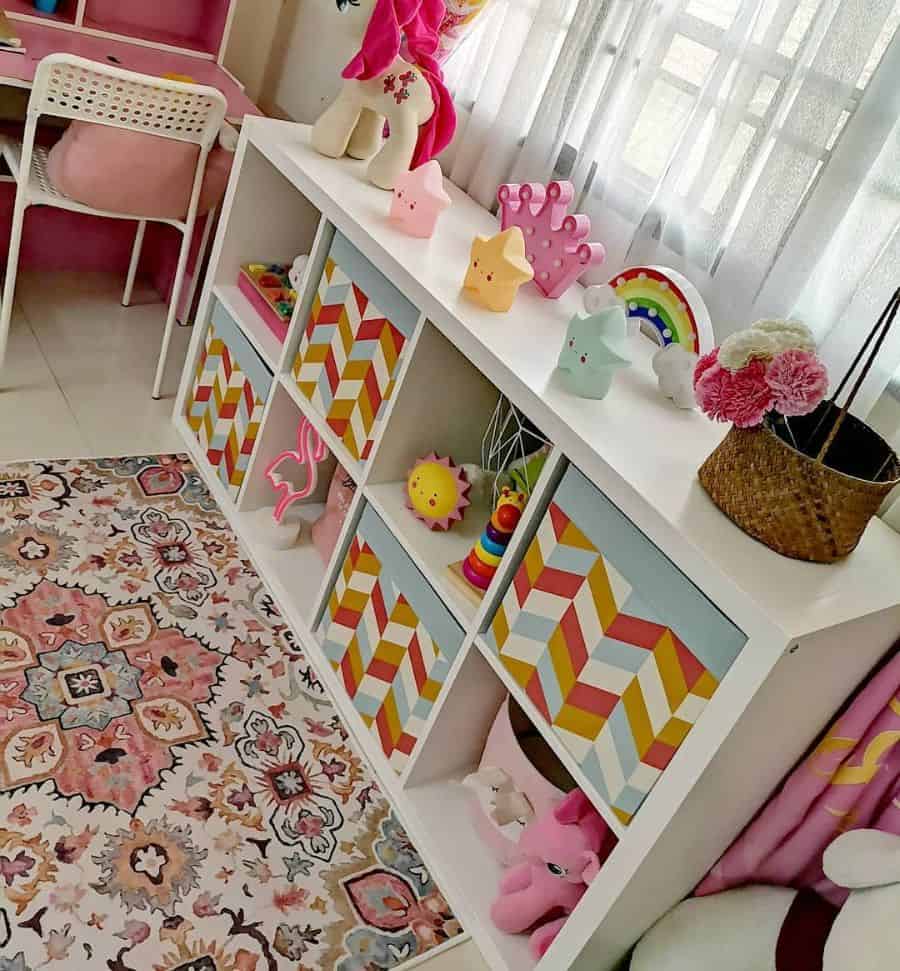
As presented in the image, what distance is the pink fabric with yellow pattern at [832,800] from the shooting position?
1.27 meters

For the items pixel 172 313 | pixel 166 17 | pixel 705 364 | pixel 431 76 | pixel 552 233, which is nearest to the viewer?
pixel 705 364

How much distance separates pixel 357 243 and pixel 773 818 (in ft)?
3.70

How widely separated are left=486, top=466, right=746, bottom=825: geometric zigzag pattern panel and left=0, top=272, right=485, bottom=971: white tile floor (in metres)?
1.20

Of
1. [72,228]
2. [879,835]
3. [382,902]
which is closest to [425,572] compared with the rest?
[382,902]

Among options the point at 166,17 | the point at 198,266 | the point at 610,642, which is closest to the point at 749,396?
the point at 610,642

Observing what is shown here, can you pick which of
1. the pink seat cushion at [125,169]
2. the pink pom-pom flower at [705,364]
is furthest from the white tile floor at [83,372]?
the pink pom-pom flower at [705,364]

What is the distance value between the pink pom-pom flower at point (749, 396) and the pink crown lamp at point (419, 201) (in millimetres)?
739

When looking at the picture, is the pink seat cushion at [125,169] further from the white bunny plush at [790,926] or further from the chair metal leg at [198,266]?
the white bunny plush at [790,926]

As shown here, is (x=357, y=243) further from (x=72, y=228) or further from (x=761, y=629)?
(x=72, y=228)

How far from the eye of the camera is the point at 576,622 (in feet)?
4.39

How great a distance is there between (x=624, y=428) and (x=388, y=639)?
0.59 m

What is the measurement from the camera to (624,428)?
136 centimetres

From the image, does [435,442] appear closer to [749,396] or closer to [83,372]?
[749,396]

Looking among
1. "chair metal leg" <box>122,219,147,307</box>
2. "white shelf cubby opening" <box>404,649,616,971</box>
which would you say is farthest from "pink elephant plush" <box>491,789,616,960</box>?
"chair metal leg" <box>122,219,147,307</box>
